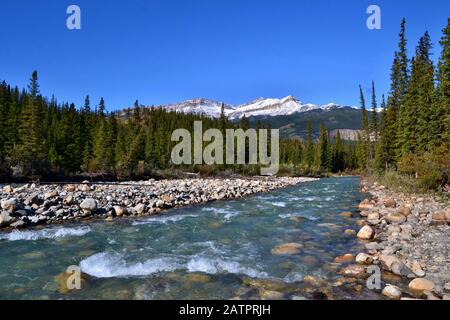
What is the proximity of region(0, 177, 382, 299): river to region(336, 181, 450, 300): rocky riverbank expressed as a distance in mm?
621

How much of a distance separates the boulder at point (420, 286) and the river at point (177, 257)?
→ 99 centimetres

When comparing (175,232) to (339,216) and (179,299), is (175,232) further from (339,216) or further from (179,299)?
(339,216)

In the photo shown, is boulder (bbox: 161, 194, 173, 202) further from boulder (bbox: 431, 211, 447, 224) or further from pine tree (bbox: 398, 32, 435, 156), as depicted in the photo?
pine tree (bbox: 398, 32, 435, 156)

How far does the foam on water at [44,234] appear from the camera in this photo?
35.1ft

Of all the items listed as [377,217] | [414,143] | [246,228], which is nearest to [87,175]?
[246,228]

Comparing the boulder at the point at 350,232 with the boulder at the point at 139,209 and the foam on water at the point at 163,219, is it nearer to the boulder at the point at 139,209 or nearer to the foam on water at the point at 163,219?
the foam on water at the point at 163,219

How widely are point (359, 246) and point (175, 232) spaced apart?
6.63 m

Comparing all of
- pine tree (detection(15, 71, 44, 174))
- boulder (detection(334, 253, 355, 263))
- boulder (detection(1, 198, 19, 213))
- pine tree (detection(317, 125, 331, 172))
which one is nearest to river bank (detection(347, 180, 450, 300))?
boulder (detection(334, 253, 355, 263))

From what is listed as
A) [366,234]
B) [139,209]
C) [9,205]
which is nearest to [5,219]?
[9,205]

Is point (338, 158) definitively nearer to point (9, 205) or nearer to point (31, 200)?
point (31, 200)

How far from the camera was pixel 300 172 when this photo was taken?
2670 inches

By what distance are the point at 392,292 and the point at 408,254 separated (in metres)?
2.99
